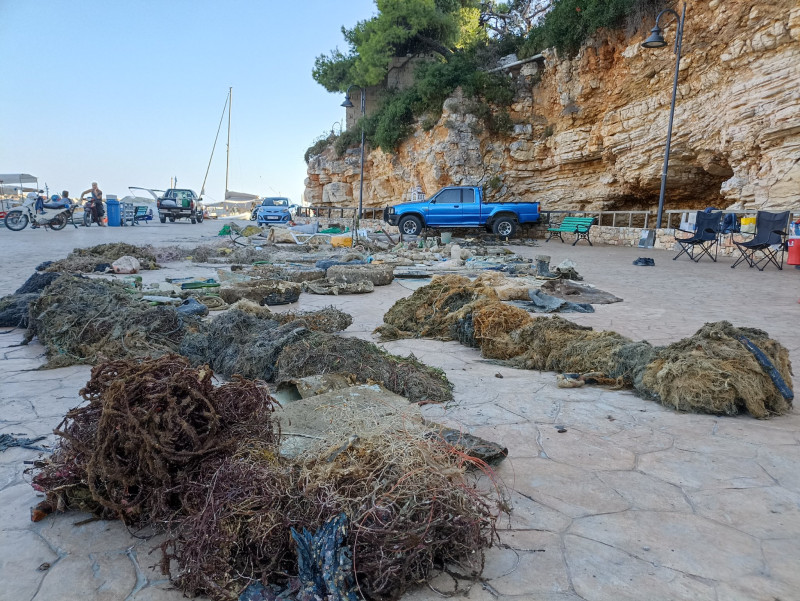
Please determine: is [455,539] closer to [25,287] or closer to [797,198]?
[25,287]

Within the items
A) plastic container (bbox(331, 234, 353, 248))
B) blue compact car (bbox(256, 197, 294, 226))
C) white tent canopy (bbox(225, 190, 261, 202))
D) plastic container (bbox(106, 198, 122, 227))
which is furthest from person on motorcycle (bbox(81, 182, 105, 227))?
white tent canopy (bbox(225, 190, 261, 202))

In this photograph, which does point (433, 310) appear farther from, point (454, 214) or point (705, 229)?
point (454, 214)

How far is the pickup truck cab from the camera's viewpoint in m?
19.9

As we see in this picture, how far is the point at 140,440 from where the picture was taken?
1.90m

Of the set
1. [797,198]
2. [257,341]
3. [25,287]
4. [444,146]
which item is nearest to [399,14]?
[444,146]

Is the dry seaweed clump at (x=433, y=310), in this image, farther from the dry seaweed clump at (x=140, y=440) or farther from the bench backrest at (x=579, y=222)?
the bench backrest at (x=579, y=222)

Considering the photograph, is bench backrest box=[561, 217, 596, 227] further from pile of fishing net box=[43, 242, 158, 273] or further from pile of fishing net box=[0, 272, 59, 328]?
pile of fishing net box=[0, 272, 59, 328]

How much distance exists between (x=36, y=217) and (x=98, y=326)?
19981 millimetres

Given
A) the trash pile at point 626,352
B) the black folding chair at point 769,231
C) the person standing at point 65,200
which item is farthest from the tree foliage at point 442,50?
the trash pile at point 626,352

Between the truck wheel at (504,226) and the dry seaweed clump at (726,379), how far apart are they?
16733 mm

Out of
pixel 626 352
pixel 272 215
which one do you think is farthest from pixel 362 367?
pixel 272 215

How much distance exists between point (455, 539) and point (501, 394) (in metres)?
1.91

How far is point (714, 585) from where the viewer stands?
1716mm

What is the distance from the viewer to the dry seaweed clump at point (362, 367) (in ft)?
11.3
